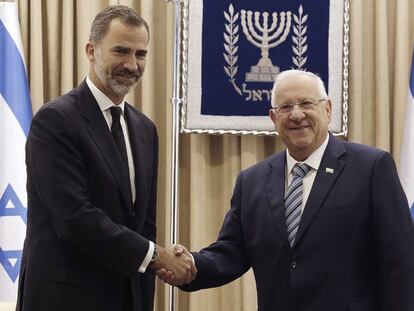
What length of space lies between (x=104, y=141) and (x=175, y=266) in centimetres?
68

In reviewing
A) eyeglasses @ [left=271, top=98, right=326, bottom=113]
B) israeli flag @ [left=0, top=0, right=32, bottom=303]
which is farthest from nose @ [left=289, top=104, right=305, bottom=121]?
israeli flag @ [left=0, top=0, right=32, bottom=303]

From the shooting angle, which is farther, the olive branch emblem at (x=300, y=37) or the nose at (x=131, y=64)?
the olive branch emblem at (x=300, y=37)

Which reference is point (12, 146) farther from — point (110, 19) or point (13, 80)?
point (110, 19)

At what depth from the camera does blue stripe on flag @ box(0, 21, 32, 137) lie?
439cm

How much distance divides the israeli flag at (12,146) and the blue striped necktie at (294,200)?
190 centimetres

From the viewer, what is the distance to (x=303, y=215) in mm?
2910

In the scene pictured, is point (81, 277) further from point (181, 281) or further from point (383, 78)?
point (383, 78)

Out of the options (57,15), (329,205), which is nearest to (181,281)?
(329,205)

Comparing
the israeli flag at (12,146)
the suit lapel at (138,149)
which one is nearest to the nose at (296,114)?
the suit lapel at (138,149)

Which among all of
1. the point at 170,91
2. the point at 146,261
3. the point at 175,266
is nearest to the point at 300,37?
the point at 170,91

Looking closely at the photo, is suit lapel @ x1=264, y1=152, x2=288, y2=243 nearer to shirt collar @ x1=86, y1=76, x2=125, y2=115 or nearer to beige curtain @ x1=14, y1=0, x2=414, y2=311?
shirt collar @ x1=86, y1=76, x2=125, y2=115

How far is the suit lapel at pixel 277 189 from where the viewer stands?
2979 mm

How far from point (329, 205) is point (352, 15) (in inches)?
80.4

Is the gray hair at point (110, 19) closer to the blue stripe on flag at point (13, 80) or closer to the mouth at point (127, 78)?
the mouth at point (127, 78)
